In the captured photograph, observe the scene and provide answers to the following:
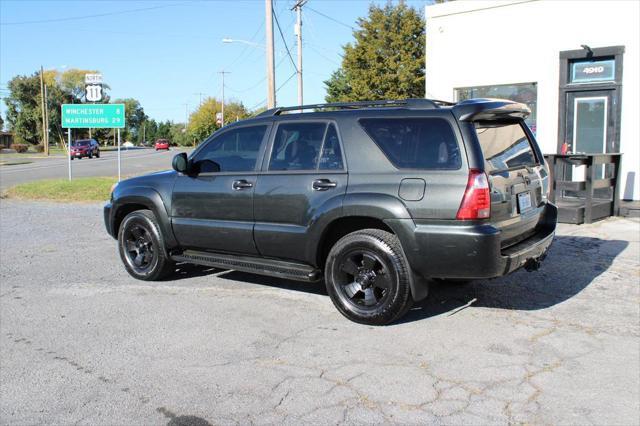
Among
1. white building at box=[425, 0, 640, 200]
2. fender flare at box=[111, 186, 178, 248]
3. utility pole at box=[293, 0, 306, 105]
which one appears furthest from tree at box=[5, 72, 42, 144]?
fender flare at box=[111, 186, 178, 248]

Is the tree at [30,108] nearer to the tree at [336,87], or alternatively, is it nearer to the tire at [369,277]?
the tree at [336,87]

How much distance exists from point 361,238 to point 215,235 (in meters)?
1.74

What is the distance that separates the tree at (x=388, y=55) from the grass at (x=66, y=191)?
70.5 feet

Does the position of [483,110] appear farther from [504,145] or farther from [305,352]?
[305,352]

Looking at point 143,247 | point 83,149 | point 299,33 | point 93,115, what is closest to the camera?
point 143,247

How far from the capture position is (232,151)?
6203mm

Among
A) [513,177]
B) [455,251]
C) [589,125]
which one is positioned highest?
[589,125]

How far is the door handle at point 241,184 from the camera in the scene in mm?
5848

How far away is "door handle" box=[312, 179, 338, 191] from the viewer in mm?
5293

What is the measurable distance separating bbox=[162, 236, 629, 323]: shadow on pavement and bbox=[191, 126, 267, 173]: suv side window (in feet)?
4.61

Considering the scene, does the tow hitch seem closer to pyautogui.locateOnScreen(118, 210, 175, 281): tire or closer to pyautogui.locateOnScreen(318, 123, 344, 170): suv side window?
pyautogui.locateOnScreen(318, 123, 344, 170): suv side window

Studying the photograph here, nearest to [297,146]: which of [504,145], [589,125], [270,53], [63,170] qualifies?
[504,145]

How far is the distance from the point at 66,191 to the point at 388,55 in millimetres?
24847

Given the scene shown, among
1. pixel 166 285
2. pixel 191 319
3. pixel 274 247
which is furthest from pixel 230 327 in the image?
pixel 166 285
